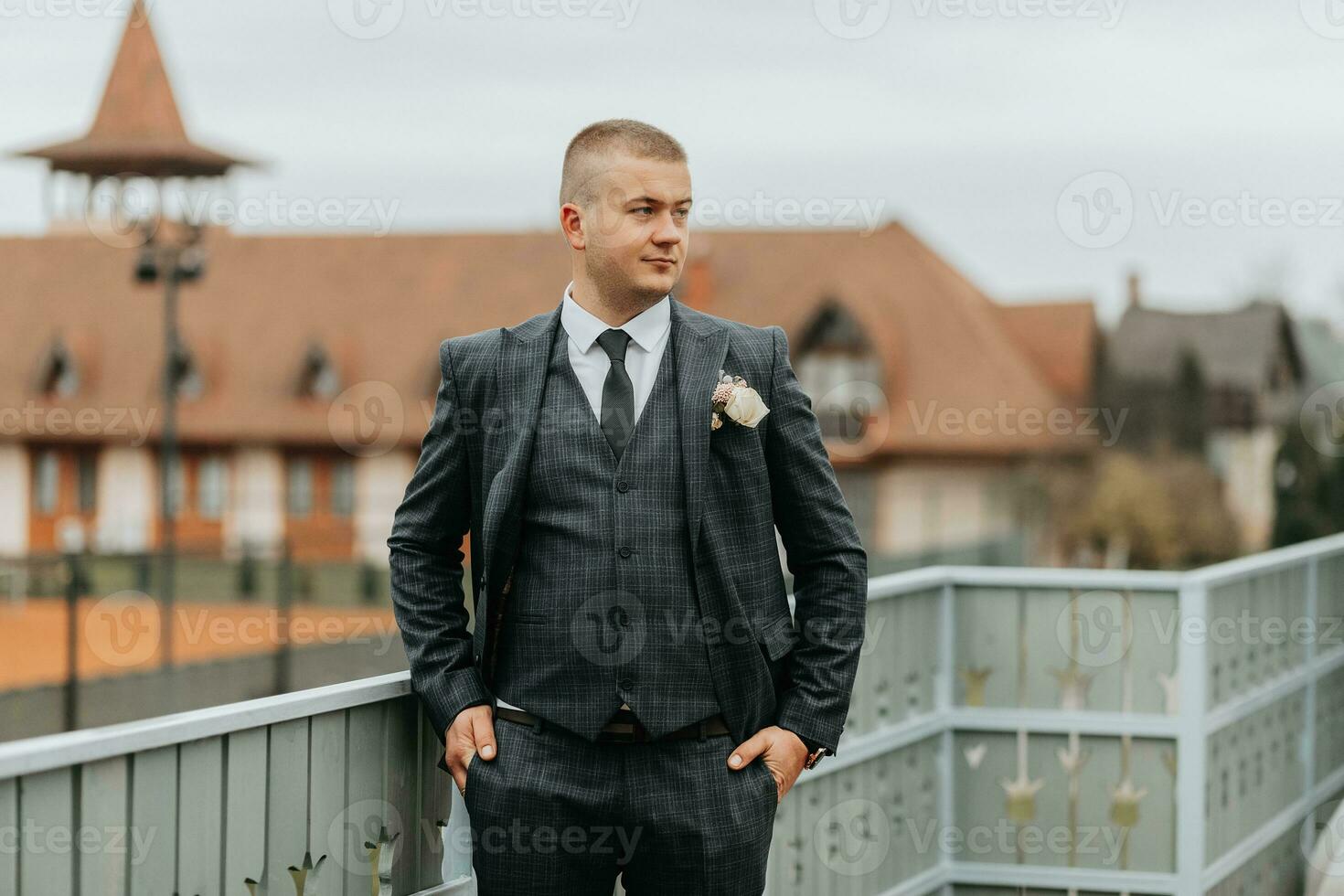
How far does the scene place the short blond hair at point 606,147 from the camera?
3301 mm

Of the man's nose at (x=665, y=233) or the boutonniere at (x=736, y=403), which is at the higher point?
the man's nose at (x=665, y=233)

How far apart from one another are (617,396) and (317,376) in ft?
143

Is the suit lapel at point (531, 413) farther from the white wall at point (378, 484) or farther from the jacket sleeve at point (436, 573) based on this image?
the white wall at point (378, 484)

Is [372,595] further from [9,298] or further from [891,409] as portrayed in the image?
[9,298]

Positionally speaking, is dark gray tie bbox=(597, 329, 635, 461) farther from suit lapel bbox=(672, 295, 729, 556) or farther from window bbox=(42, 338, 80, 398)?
window bbox=(42, 338, 80, 398)

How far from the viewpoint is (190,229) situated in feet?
75.4

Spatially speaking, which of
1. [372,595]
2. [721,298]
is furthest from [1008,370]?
[372,595]

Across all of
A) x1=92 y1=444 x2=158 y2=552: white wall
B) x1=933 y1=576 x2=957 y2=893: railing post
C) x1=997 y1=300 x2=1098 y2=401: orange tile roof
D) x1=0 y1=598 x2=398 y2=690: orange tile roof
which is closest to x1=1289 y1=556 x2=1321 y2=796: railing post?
x1=933 y1=576 x2=957 y2=893: railing post

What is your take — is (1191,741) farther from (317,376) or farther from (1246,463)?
(1246,463)

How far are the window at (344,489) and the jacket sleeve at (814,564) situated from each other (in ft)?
137

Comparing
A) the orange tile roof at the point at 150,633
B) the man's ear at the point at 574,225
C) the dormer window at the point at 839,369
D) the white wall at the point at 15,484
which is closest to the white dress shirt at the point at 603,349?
the man's ear at the point at 574,225

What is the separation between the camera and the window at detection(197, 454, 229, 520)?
45219 mm

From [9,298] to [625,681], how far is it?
47.5m

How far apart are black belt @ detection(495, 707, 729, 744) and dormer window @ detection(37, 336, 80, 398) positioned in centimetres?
4552
